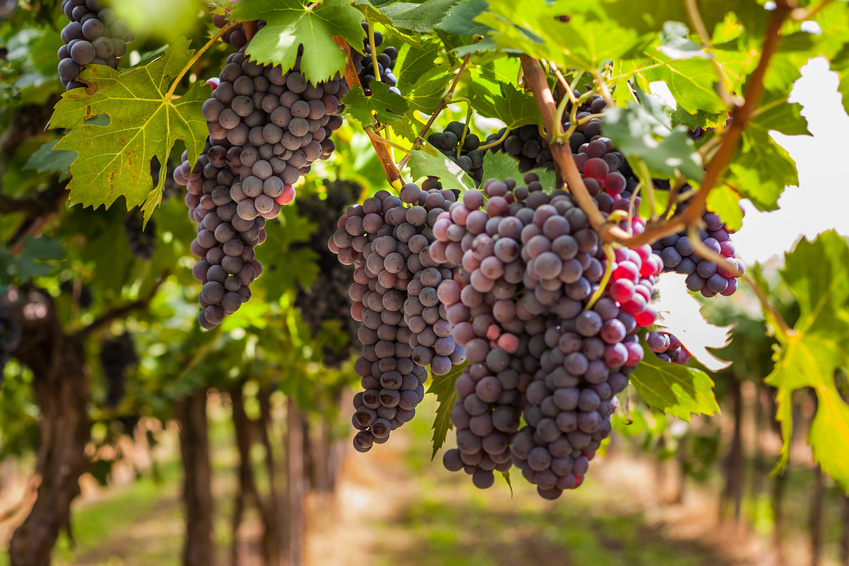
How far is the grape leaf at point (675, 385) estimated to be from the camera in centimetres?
110

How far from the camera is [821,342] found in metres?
0.89

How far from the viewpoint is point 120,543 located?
38.5 feet

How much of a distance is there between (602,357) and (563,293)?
0.34ft

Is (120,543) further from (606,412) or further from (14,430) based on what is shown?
(606,412)

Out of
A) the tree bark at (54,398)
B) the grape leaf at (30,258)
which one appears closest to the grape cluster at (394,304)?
the grape leaf at (30,258)

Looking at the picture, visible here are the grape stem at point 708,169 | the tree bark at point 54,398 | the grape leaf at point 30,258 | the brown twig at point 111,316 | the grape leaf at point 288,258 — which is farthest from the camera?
the brown twig at point 111,316

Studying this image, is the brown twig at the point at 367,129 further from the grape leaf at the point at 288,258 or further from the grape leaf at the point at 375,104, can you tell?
the grape leaf at the point at 288,258

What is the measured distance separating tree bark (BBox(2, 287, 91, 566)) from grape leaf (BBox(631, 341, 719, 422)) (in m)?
3.23

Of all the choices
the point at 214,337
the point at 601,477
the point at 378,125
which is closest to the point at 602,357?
the point at 378,125

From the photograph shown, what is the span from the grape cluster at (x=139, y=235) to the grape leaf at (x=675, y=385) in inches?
73.6

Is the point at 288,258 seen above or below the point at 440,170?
below

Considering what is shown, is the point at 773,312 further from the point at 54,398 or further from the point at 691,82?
the point at 54,398

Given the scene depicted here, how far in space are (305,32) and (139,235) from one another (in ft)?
5.22

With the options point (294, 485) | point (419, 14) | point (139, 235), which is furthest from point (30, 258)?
point (294, 485)
